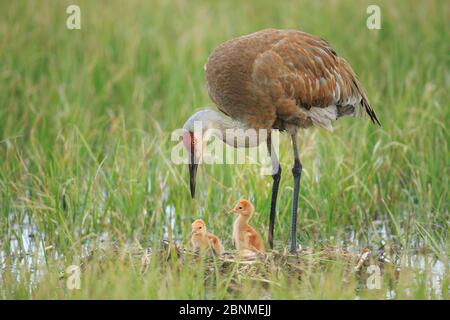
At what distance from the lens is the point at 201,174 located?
8.41m

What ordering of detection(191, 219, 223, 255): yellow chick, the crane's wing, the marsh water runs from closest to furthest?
the marsh water < detection(191, 219, 223, 255): yellow chick < the crane's wing

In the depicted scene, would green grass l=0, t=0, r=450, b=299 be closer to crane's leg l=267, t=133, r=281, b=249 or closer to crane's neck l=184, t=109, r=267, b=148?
crane's leg l=267, t=133, r=281, b=249

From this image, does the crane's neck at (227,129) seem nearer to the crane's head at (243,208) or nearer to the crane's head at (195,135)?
the crane's head at (195,135)

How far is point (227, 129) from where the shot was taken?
7160 mm

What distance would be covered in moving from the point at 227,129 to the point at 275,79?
0.55 metres

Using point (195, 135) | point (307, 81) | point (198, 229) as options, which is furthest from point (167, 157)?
point (198, 229)

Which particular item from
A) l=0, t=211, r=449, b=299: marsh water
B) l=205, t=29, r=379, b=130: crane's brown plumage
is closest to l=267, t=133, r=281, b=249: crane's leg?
l=205, t=29, r=379, b=130: crane's brown plumage

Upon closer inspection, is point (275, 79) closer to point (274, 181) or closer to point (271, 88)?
point (271, 88)

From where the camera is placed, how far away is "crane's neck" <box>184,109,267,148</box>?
705 cm
